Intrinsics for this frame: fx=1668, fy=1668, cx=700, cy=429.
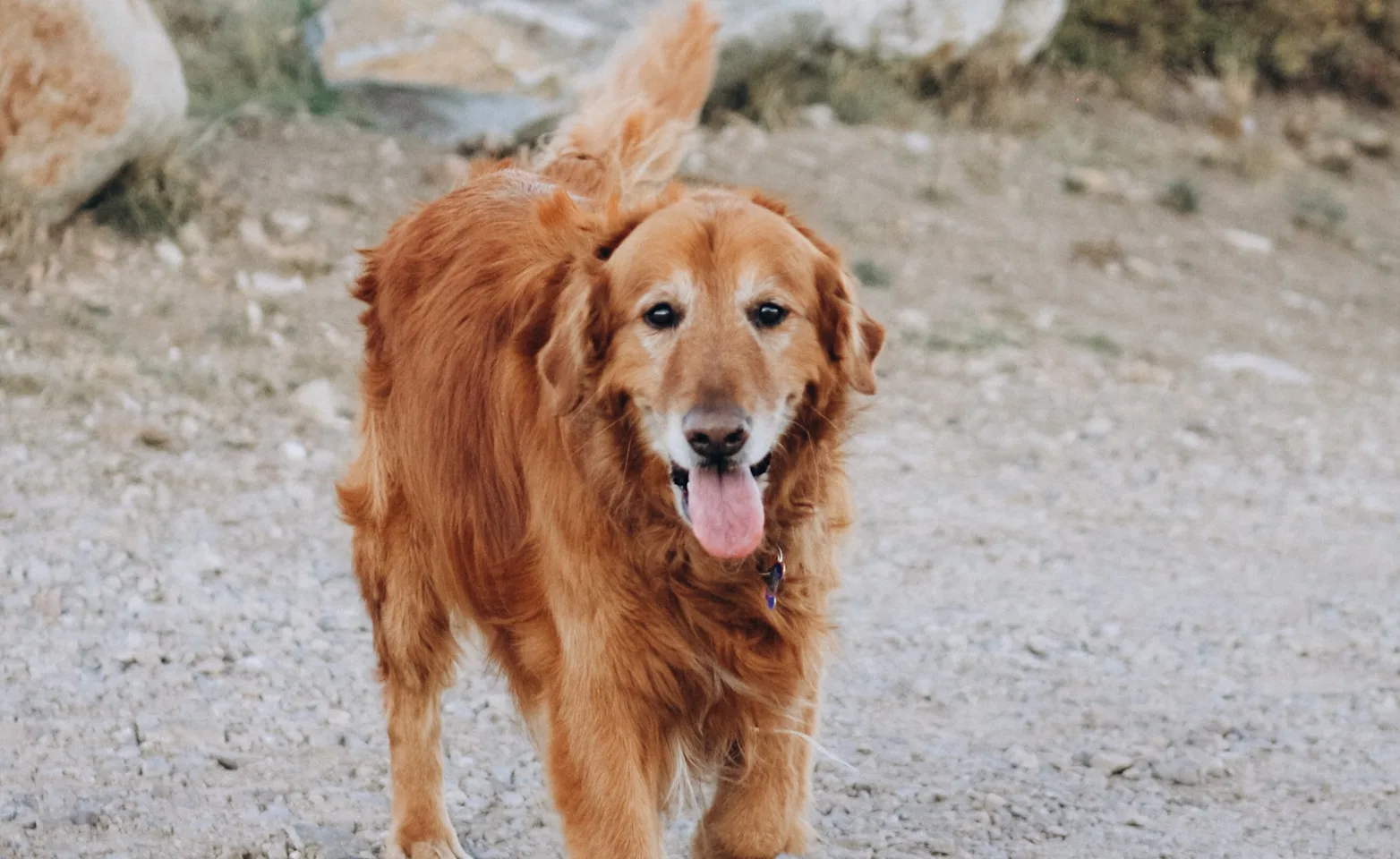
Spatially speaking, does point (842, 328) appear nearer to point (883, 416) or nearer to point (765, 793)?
point (765, 793)

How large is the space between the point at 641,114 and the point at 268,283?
3.84 meters

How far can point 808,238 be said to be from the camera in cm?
326

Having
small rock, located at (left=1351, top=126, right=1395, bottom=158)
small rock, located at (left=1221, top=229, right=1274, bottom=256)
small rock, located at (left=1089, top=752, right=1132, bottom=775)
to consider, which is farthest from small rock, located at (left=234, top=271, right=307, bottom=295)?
small rock, located at (left=1351, top=126, right=1395, bottom=158)

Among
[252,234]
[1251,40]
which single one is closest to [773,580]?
[252,234]

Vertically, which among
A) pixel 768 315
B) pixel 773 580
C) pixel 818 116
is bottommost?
pixel 818 116

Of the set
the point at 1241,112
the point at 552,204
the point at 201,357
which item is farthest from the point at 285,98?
the point at 1241,112

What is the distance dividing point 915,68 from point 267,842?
376 inches

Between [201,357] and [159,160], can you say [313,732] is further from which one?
[159,160]

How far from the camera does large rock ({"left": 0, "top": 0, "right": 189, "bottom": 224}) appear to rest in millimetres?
6941

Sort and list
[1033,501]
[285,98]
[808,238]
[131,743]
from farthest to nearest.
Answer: [285,98] < [1033,501] < [131,743] < [808,238]

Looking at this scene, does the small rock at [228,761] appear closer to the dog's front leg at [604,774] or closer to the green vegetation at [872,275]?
the dog's front leg at [604,774]

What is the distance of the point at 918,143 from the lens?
37.4ft

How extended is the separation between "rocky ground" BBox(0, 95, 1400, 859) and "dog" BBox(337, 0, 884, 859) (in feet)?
1.62

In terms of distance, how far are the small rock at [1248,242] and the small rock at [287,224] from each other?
6356 millimetres
